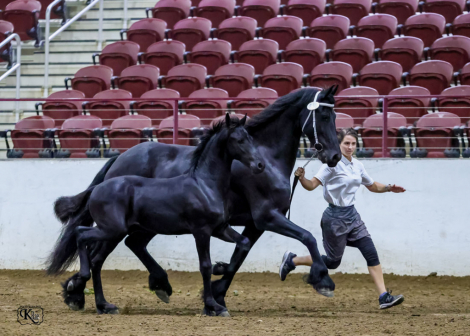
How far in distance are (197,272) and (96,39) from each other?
6.88 m

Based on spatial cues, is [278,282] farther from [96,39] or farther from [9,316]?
[96,39]

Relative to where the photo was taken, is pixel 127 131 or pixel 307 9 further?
pixel 307 9

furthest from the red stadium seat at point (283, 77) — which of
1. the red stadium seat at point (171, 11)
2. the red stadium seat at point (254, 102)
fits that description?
the red stadium seat at point (171, 11)

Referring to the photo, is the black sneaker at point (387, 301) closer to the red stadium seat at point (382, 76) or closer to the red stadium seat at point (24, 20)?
the red stadium seat at point (382, 76)

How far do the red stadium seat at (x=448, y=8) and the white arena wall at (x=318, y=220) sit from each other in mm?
5549

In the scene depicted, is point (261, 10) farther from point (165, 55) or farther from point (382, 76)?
point (382, 76)

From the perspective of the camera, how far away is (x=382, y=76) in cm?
1079

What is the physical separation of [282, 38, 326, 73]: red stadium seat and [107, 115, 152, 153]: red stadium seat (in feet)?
11.2

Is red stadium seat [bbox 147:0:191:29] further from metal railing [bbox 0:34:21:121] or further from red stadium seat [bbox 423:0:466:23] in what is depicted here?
red stadium seat [bbox 423:0:466:23]

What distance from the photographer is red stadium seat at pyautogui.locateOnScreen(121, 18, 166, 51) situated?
13.5 metres

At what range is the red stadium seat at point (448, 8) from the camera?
13078 millimetres

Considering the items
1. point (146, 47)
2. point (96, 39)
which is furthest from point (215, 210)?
point (96, 39)

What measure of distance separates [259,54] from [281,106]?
5880 millimetres

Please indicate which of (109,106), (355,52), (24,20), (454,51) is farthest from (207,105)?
(24,20)
